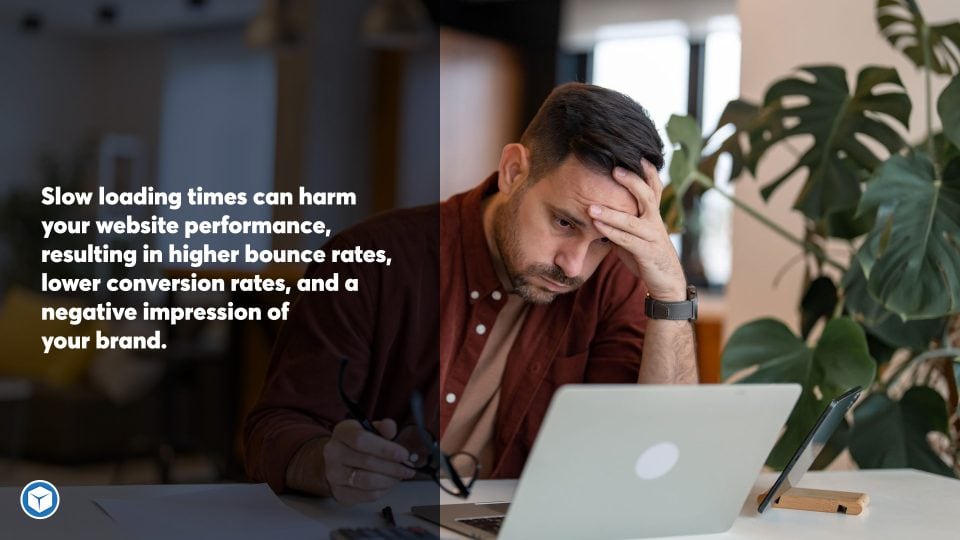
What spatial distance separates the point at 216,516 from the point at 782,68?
2.12m

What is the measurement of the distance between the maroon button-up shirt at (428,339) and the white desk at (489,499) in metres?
0.11

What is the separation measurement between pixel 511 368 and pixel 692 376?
302mm

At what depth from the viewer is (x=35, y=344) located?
133 cm

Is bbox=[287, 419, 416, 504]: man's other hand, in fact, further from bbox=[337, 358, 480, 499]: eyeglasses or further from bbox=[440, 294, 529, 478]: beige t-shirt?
bbox=[440, 294, 529, 478]: beige t-shirt

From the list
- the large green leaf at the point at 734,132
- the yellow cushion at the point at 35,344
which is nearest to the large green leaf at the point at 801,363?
the large green leaf at the point at 734,132

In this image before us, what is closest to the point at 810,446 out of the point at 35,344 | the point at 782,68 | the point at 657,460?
the point at 657,460

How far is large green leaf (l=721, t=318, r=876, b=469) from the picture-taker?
76.8 inches

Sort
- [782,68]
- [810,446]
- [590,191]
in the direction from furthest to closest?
[782,68], [590,191], [810,446]

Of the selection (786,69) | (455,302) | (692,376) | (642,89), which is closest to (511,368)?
(455,302)

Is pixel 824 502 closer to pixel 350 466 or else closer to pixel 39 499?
pixel 350 466

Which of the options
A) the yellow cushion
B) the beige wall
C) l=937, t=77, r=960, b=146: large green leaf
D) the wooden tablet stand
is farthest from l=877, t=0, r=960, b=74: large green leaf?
the yellow cushion

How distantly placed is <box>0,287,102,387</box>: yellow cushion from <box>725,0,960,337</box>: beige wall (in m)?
1.97

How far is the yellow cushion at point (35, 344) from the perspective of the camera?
4.29 feet

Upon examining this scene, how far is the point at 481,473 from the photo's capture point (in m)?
1.83
